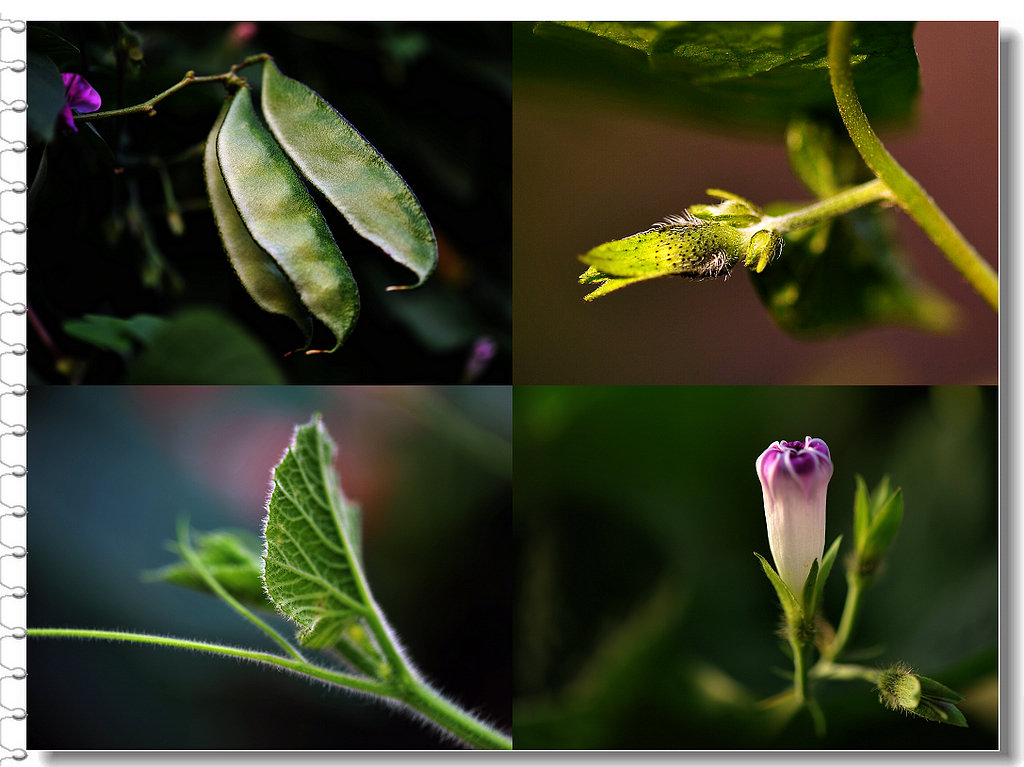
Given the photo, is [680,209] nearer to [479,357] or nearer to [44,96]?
[479,357]

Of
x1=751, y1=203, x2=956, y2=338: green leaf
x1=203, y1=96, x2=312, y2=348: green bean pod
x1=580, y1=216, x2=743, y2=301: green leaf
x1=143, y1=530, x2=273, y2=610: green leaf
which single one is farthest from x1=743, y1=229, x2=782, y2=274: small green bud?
x1=143, y1=530, x2=273, y2=610: green leaf

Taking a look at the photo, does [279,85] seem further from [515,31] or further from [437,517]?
[437,517]

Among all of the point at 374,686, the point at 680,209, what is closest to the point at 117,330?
the point at 374,686

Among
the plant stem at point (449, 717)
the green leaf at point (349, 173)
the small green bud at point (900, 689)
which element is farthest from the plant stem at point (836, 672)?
the green leaf at point (349, 173)

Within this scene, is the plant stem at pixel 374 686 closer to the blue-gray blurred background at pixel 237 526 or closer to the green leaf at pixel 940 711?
the blue-gray blurred background at pixel 237 526

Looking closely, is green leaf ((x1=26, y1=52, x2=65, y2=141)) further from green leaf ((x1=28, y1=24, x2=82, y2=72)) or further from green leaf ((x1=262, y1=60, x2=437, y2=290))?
green leaf ((x1=262, y1=60, x2=437, y2=290))

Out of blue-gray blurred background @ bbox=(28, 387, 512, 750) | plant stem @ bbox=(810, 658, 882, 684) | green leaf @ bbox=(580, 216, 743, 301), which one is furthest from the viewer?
blue-gray blurred background @ bbox=(28, 387, 512, 750)

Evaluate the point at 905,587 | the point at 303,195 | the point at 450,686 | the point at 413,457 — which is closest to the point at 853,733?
the point at 905,587
